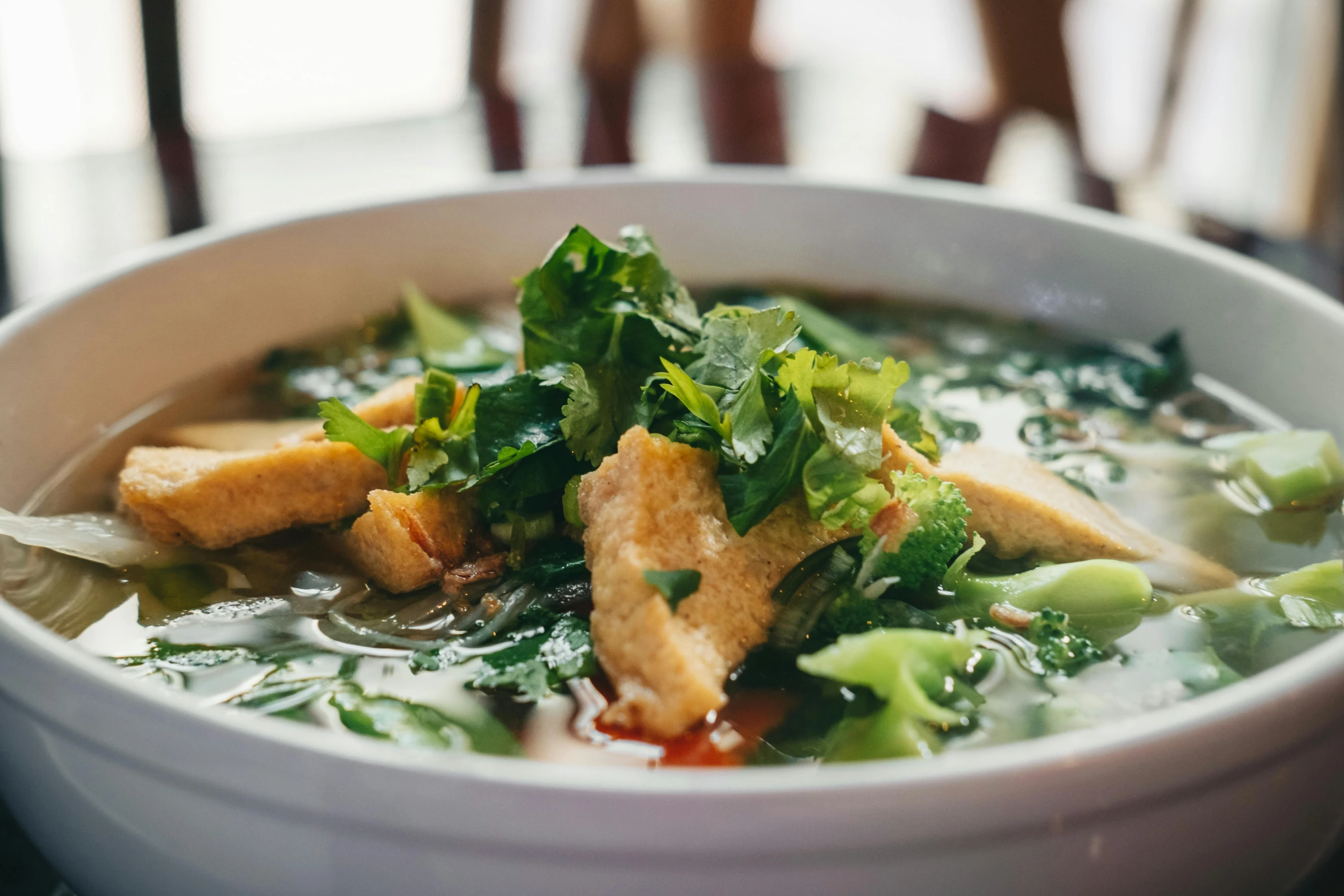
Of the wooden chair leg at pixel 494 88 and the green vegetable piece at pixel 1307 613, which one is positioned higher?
the wooden chair leg at pixel 494 88

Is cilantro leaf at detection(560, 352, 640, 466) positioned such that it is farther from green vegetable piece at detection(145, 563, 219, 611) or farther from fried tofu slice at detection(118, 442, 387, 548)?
green vegetable piece at detection(145, 563, 219, 611)

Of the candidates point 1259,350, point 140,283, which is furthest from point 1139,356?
point 140,283


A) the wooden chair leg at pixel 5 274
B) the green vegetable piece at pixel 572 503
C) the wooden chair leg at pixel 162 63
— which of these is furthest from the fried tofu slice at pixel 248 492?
the wooden chair leg at pixel 162 63

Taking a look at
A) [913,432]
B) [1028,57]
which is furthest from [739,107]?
[913,432]

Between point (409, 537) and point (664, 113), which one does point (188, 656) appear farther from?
point (664, 113)

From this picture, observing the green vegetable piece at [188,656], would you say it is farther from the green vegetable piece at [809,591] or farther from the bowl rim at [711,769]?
the green vegetable piece at [809,591]

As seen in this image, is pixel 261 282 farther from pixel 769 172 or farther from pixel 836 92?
pixel 836 92

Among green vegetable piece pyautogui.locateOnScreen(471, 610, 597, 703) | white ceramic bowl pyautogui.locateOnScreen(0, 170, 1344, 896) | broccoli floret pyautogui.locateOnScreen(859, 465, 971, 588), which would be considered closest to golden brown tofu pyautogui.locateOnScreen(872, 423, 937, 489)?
broccoli floret pyautogui.locateOnScreen(859, 465, 971, 588)
